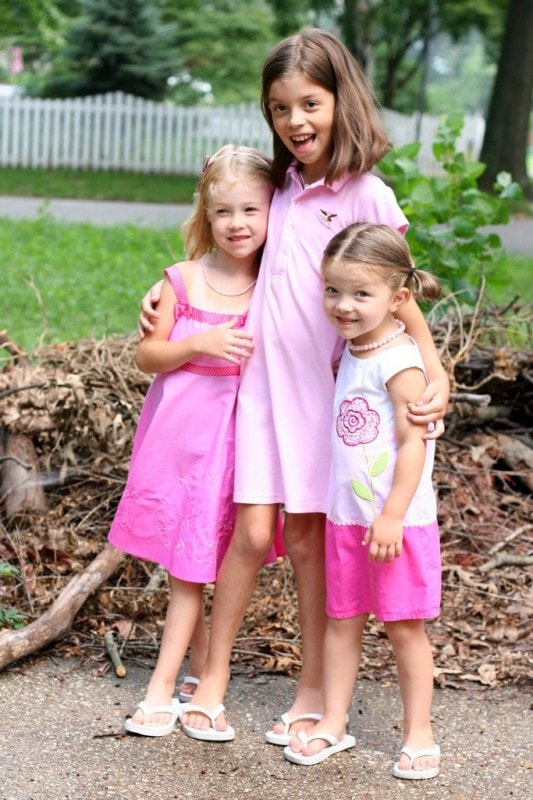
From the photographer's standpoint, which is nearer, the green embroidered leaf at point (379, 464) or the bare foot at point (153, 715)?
the green embroidered leaf at point (379, 464)

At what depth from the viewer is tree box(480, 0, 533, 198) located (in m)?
17.7

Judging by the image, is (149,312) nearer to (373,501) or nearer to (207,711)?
(373,501)

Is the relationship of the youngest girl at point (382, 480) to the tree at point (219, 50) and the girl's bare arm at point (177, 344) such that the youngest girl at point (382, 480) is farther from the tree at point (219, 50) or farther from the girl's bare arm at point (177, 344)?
the tree at point (219, 50)

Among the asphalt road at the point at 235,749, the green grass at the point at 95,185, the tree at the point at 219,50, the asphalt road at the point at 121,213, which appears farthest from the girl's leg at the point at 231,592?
the tree at the point at 219,50

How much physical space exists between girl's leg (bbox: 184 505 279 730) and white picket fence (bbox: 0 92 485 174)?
1823cm

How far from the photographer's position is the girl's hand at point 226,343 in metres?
2.98

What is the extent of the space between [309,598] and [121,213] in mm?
11711

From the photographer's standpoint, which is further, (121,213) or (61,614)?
(121,213)

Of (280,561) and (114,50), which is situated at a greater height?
(114,50)

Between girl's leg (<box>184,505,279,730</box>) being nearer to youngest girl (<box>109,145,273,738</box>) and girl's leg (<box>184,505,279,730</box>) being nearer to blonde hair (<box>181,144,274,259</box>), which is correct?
youngest girl (<box>109,145,273,738</box>)

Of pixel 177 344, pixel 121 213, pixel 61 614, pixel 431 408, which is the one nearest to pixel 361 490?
pixel 431 408

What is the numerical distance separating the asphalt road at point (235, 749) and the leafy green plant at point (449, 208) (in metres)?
1.97

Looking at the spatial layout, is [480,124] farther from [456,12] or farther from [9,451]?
[9,451]

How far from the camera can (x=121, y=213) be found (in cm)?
1434
